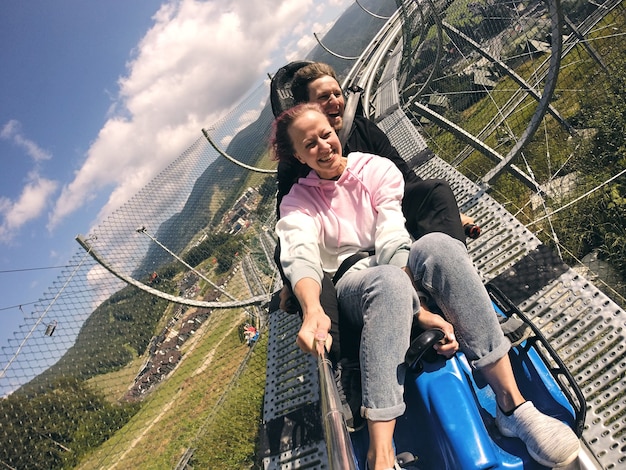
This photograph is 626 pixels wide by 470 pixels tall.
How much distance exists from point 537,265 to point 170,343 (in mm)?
5420

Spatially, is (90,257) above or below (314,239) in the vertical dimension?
above

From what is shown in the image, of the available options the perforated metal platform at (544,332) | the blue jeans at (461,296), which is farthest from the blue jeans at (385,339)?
the perforated metal platform at (544,332)

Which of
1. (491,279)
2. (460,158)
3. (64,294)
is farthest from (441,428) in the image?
(460,158)

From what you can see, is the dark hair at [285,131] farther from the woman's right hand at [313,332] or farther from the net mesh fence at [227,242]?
the woman's right hand at [313,332]

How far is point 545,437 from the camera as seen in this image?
1.15 meters

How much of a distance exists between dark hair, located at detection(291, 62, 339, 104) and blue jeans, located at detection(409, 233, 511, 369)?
147 cm

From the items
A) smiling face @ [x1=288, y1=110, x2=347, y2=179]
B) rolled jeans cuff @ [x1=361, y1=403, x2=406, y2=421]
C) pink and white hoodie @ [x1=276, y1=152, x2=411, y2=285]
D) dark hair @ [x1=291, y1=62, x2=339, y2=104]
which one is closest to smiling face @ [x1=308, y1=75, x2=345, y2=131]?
dark hair @ [x1=291, y1=62, x2=339, y2=104]

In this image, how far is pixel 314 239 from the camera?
1692 millimetres

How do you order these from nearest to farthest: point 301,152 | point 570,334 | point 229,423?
point 570,334, point 301,152, point 229,423

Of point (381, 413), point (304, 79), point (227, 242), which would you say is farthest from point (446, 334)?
point (227, 242)

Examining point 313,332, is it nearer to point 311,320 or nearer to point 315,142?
point 311,320

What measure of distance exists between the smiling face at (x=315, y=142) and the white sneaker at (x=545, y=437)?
1.24 meters

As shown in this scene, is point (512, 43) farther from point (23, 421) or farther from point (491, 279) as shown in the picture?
point (23, 421)

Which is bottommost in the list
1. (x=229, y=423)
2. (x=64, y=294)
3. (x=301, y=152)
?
(x=229, y=423)
